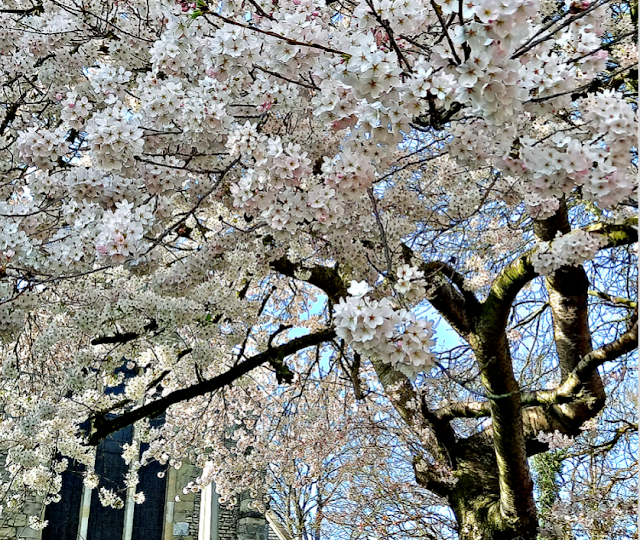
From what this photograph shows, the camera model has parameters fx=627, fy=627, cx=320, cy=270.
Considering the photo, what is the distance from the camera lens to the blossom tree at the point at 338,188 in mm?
2131

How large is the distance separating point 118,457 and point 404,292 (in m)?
13.4

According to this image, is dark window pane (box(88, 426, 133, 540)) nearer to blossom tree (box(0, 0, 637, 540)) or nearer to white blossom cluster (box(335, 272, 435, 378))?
blossom tree (box(0, 0, 637, 540))

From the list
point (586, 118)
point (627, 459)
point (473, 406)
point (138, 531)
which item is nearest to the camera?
point (586, 118)

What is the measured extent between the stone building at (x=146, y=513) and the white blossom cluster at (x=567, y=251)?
1077cm

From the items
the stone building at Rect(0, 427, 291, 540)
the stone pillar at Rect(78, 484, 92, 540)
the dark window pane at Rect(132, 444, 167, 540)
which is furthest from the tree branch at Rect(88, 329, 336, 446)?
the dark window pane at Rect(132, 444, 167, 540)

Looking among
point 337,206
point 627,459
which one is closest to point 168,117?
point 337,206

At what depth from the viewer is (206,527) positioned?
46.9 ft

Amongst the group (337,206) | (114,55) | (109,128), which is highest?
(114,55)

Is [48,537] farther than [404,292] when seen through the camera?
Yes

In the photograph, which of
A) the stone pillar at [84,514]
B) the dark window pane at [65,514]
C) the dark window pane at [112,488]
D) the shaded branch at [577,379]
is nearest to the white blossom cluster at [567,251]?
the shaded branch at [577,379]

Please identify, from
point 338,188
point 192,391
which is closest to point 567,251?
point 338,188

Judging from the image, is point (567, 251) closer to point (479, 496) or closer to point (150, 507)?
point (479, 496)

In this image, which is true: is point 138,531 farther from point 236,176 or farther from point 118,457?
point 236,176

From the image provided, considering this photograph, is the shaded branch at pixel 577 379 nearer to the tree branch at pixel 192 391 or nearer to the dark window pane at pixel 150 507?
the tree branch at pixel 192 391
